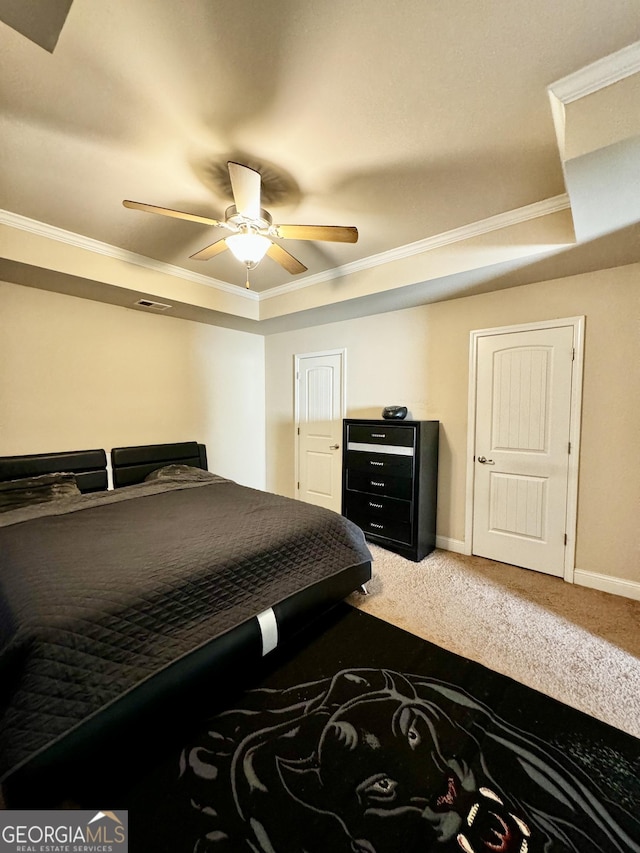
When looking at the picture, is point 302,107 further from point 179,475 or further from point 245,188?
point 179,475

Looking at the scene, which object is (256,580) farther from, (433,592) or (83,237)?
(83,237)

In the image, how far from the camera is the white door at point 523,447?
2805 mm

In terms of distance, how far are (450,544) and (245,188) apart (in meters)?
3.34

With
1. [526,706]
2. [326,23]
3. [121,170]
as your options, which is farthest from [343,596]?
[121,170]

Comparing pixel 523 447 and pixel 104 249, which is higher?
pixel 104 249

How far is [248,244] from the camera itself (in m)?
2.10

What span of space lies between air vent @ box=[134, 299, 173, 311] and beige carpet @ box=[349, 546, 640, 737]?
326 cm

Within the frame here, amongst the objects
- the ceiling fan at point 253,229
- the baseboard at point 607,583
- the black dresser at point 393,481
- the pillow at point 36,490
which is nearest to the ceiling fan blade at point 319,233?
the ceiling fan at point 253,229

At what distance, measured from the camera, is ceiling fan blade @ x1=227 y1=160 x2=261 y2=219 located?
1671 millimetres

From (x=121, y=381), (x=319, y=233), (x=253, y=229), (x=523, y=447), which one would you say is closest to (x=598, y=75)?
(x=319, y=233)

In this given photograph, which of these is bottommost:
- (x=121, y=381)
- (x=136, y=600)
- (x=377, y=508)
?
(x=377, y=508)

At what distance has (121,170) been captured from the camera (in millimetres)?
2020

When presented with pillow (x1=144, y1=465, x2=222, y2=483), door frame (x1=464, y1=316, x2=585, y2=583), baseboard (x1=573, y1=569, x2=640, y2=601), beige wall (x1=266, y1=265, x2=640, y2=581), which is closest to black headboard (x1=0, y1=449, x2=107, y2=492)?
pillow (x1=144, y1=465, x2=222, y2=483)

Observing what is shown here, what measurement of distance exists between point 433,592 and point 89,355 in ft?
12.2
